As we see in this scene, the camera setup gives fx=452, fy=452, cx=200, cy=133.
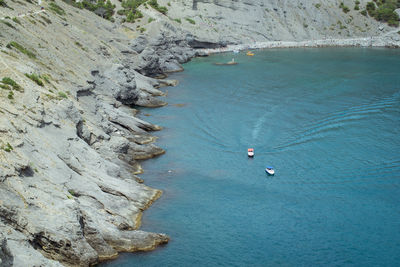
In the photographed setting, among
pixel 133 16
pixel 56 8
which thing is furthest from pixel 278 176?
pixel 133 16

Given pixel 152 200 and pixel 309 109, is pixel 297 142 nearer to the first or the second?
pixel 309 109

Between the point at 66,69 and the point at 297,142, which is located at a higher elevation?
the point at 66,69

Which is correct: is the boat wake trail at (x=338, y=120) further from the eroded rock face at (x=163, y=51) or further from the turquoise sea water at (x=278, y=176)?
the eroded rock face at (x=163, y=51)

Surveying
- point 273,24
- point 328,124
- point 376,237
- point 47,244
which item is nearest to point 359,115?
point 328,124

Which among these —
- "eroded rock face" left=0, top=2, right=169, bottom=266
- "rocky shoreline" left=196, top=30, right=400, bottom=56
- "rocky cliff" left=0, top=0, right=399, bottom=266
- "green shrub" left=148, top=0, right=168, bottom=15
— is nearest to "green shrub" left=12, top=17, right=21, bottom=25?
"rocky cliff" left=0, top=0, right=399, bottom=266

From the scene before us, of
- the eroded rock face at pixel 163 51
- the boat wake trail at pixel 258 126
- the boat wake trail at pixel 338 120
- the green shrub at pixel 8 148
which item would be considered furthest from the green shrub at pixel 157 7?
the green shrub at pixel 8 148

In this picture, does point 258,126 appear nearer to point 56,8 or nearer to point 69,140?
point 69,140
